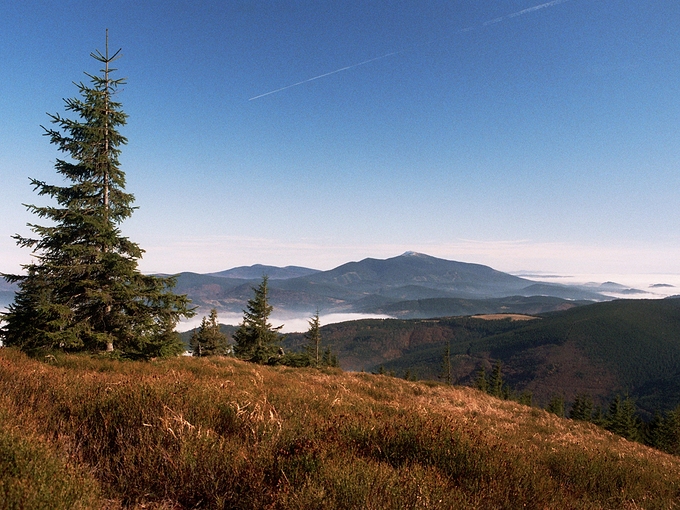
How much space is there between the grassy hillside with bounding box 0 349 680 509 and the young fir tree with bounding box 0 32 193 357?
22.0 ft

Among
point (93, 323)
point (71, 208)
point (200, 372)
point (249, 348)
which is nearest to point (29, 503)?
point (200, 372)

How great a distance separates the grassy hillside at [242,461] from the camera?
297 cm

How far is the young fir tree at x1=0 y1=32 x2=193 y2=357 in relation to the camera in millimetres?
11594

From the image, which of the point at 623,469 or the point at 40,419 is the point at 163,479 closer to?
the point at 40,419

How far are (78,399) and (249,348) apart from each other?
30.6m

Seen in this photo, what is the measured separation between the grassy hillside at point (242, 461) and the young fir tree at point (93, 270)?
22.0ft

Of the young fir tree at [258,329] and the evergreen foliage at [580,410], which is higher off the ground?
the young fir tree at [258,329]

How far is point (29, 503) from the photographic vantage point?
234cm

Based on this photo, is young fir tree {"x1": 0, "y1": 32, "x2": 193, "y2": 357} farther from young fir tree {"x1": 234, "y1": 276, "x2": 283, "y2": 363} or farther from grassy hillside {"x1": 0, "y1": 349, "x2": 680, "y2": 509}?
young fir tree {"x1": 234, "y1": 276, "x2": 283, "y2": 363}

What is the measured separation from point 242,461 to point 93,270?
1238 cm

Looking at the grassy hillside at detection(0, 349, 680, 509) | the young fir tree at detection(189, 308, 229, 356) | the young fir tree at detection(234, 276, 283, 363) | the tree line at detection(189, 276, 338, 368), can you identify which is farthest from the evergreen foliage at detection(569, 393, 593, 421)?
the grassy hillside at detection(0, 349, 680, 509)

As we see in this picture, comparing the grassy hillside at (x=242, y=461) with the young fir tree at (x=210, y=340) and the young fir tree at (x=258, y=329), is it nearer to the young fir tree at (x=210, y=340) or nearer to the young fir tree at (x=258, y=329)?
the young fir tree at (x=258, y=329)

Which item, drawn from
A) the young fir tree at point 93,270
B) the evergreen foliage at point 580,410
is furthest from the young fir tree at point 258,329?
the evergreen foliage at point 580,410

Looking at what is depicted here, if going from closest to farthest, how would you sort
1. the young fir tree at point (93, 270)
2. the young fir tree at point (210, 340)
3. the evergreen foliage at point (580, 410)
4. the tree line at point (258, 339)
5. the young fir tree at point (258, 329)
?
the young fir tree at point (93, 270) < the tree line at point (258, 339) < the young fir tree at point (258, 329) < the young fir tree at point (210, 340) < the evergreen foliage at point (580, 410)
